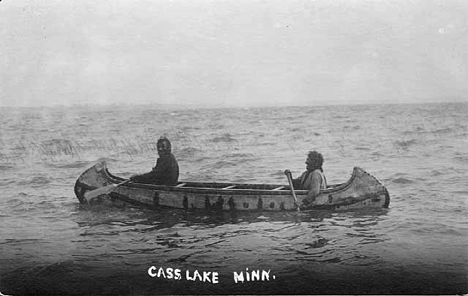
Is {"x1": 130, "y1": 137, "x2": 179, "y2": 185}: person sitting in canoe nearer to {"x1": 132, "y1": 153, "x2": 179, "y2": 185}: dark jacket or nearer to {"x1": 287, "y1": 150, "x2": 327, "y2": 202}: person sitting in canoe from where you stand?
{"x1": 132, "y1": 153, "x2": 179, "y2": 185}: dark jacket

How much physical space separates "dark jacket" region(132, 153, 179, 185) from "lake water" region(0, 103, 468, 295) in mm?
102

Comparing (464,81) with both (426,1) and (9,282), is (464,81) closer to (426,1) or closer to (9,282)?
(426,1)

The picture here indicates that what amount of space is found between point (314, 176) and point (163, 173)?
1.50 meters

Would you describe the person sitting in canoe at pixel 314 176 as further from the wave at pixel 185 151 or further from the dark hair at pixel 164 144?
the dark hair at pixel 164 144

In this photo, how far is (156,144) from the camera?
5402 mm

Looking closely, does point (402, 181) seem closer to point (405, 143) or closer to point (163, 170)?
point (405, 143)

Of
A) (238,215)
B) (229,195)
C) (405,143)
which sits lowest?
(238,215)

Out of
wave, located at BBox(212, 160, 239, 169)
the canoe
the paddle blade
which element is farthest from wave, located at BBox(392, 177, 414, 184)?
the paddle blade

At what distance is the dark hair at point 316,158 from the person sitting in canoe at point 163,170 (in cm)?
133

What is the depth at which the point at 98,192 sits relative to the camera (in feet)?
17.7

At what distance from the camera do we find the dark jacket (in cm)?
541

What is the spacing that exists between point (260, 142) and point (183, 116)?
807 millimetres

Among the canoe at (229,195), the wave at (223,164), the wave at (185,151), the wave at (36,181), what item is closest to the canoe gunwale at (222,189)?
the canoe at (229,195)

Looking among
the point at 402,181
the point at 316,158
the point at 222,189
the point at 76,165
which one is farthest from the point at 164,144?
the point at 402,181
